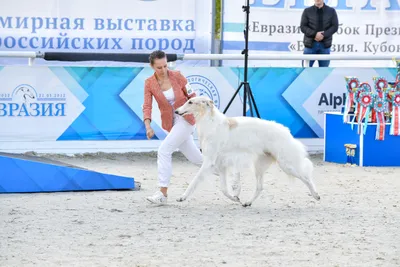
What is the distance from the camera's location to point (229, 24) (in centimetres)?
1420

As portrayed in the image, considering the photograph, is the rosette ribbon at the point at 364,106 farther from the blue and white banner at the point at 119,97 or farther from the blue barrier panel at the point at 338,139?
the blue and white banner at the point at 119,97

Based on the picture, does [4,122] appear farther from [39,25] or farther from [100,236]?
[100,236]

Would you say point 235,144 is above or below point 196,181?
above

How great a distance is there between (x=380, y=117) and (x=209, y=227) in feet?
17.6

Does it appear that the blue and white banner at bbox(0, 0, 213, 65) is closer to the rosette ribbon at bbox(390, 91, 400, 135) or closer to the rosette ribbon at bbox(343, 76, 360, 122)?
the rosette ribbon at bbox(343, 76, 360, 122)

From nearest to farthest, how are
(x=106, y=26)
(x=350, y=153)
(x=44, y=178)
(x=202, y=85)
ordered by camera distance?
(x=44, y=178) < (x=350, y=153) < (x=202, y=85) < (x=106, y=26)

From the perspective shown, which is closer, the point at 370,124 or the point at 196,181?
the point at 196,181

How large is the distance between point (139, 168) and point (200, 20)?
300 centimetres

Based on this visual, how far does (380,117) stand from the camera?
41.9 feet

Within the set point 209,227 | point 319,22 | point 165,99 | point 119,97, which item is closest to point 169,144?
point 165,99

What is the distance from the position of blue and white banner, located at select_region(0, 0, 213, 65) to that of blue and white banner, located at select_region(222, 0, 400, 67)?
0.41 metres

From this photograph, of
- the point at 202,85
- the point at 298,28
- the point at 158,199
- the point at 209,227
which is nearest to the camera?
the point at 209,227

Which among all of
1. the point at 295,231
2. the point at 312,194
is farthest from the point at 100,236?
the point at 312,194

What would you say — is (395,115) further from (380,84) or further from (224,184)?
(224,184)
